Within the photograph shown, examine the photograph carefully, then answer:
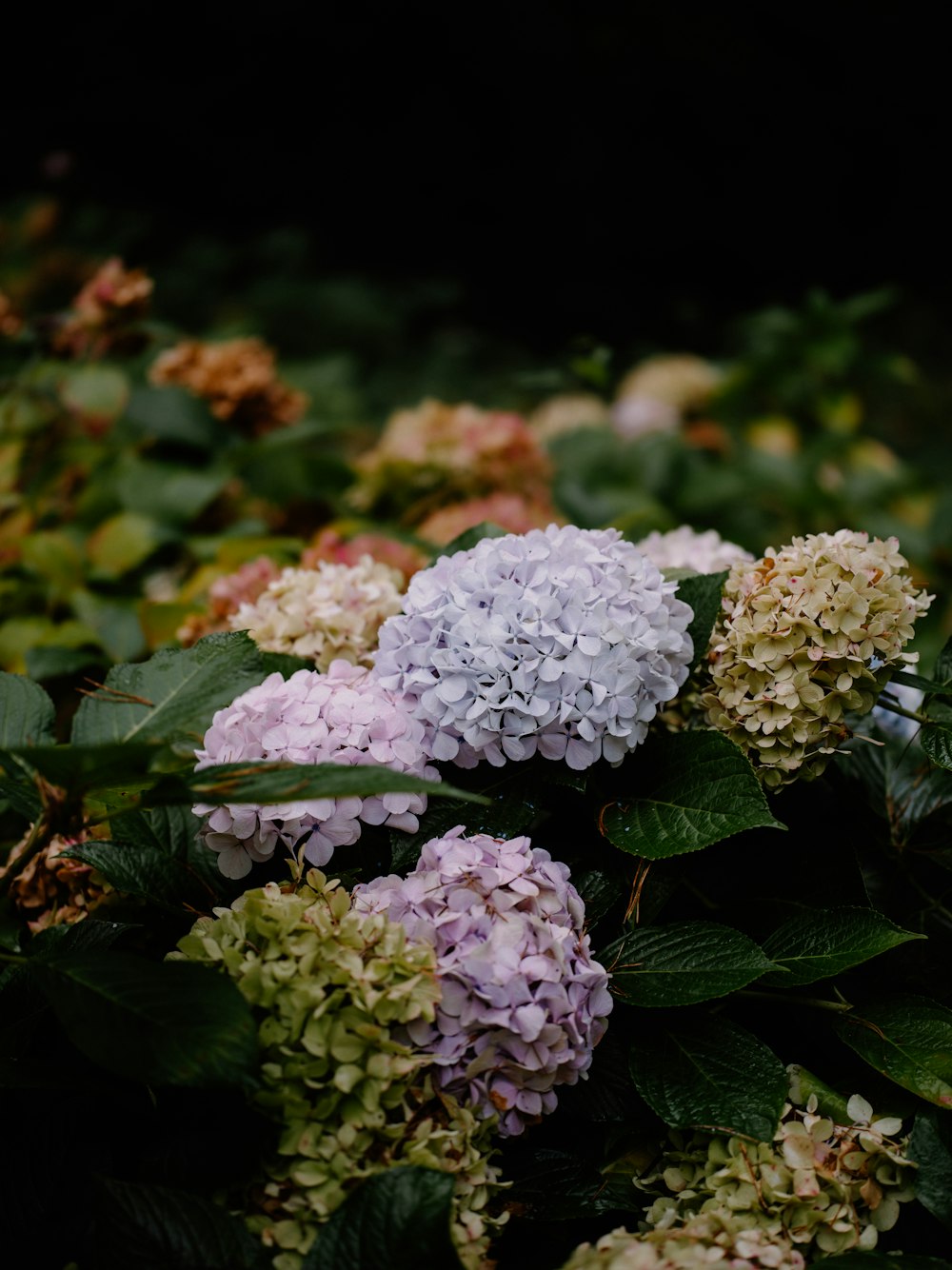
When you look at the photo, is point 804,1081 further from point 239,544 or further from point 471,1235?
point 239,544

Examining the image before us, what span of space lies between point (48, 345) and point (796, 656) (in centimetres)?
150

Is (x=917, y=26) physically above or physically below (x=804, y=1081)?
above

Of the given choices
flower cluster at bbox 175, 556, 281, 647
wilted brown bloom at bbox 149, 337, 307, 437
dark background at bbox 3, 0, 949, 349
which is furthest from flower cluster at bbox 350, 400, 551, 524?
dark background at bbox 3, 0, 949, 349

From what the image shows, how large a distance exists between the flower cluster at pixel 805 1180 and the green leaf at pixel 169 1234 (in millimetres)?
299

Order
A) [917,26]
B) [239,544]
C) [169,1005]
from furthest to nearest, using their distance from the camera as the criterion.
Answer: [917,26] → [239,544] → [169,1005]

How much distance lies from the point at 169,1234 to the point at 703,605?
0.63 metres

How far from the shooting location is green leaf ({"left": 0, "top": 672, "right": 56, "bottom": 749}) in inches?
31.4

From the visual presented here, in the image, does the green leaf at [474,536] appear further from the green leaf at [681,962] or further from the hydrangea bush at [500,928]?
the green leaf at [681,962]

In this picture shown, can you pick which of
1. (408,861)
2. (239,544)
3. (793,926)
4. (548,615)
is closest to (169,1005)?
(408,861)

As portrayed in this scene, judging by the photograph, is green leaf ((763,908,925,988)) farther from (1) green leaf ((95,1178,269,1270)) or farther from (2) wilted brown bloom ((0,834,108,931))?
(2) wilted brown bloom ((0,834,108,931))

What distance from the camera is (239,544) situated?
4.64ft

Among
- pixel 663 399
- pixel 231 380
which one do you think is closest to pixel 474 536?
pixel 231 380

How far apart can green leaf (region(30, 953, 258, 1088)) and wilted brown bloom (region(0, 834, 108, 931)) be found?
8.5 inches

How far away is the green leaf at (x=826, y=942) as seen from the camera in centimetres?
77
